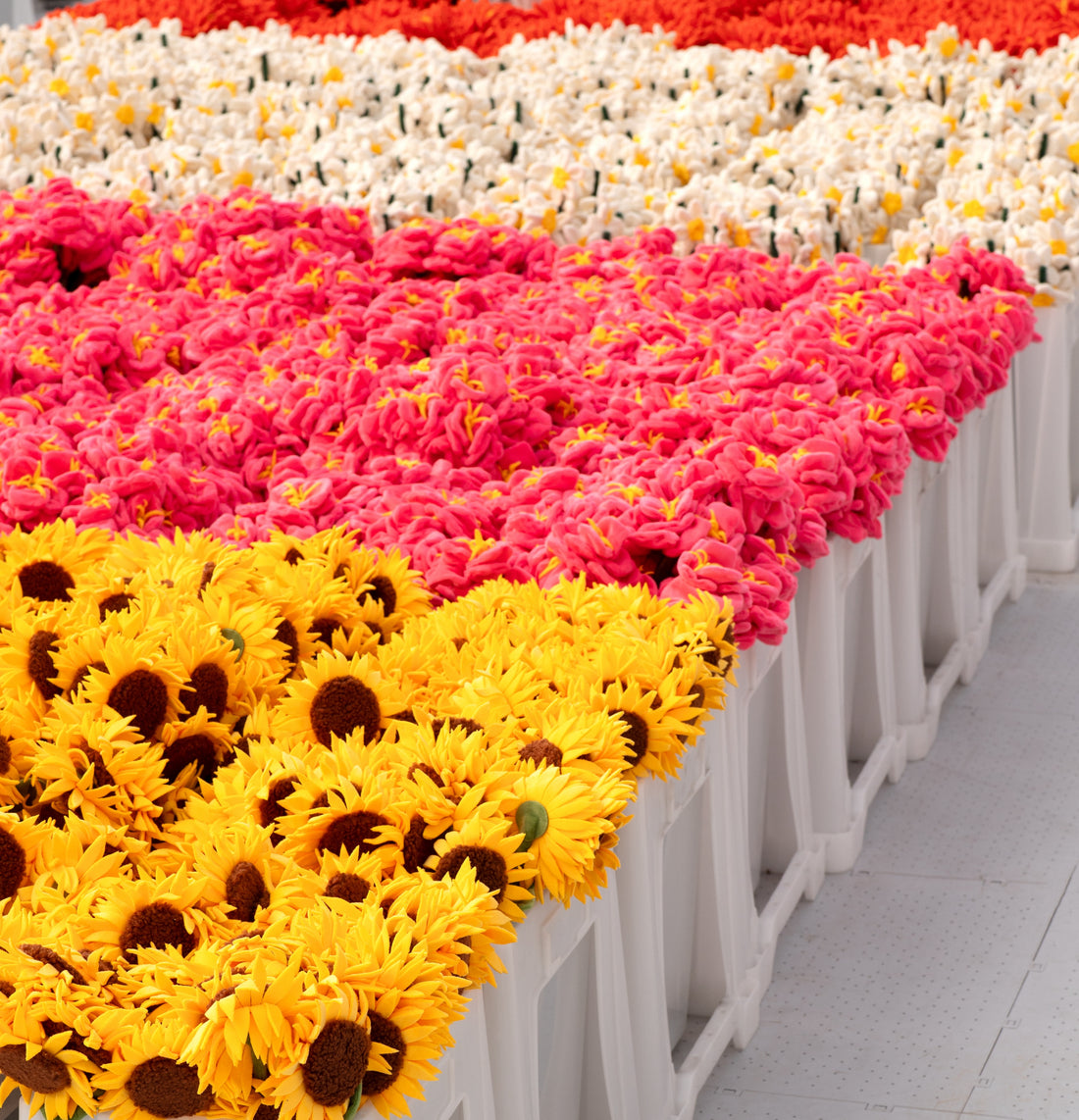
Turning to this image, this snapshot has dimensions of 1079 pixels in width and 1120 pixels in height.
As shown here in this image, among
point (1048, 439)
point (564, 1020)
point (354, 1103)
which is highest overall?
point (354, 1103)

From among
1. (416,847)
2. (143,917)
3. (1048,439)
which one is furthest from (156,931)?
(1048,439)

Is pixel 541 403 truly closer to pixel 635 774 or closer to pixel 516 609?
pixel 516 609

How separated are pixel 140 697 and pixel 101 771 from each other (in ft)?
0.28

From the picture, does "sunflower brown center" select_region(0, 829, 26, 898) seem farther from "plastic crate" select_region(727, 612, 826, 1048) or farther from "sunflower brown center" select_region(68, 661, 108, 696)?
"plastic crate" select_region(727, 612, 826, 1048)

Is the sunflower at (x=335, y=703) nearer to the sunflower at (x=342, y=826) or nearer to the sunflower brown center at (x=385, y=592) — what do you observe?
the sunflower at (x=342, y=826)

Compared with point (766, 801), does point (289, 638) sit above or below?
above

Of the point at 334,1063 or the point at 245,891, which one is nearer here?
the point at 334,1063

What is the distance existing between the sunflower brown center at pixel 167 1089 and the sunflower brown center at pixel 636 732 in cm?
63

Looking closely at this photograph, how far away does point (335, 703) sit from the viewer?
1603 mm

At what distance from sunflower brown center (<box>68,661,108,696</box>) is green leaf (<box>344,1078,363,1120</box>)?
1.92 ft

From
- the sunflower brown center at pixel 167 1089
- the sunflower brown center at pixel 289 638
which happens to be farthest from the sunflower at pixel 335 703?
the sunflower brown center at pixel 167 1089

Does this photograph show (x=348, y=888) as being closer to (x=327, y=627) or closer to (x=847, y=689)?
(x=327, y=627)

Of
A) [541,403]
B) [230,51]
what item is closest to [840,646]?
[541,403]

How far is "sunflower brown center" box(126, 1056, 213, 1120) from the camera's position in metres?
1.14
